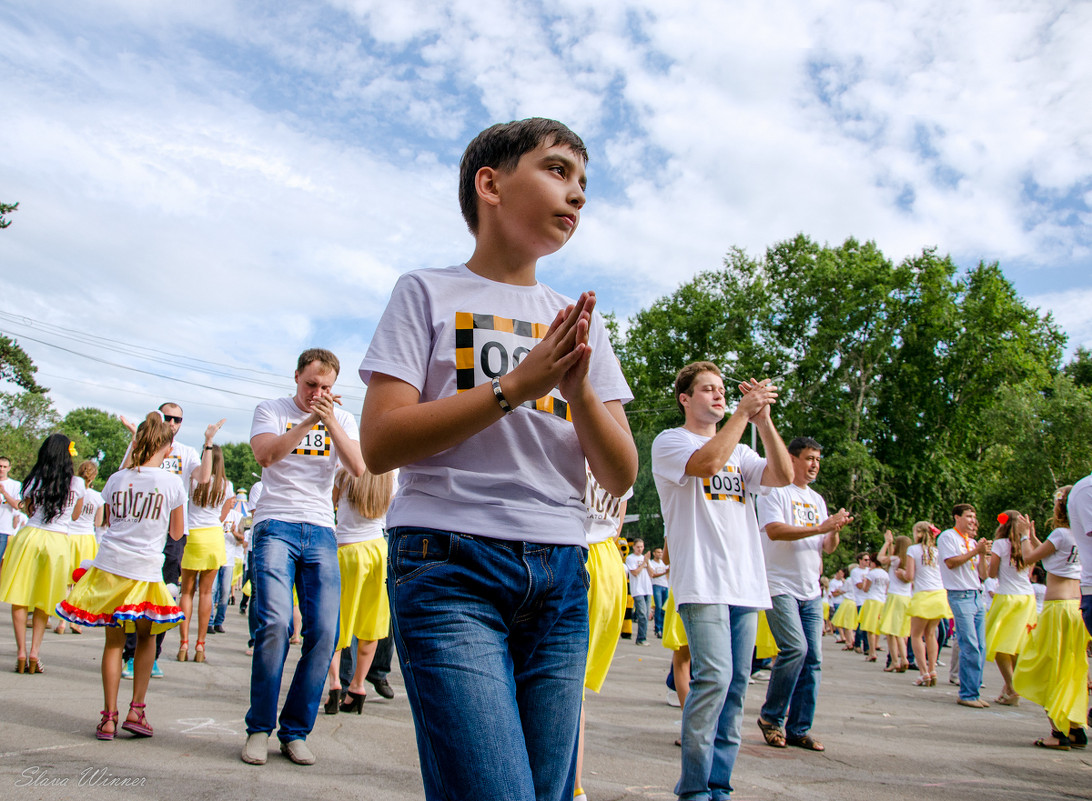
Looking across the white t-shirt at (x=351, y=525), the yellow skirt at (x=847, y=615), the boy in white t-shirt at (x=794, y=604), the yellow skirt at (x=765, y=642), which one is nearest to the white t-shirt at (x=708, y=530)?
the boy in white t-shirt at (x=794, y=604)

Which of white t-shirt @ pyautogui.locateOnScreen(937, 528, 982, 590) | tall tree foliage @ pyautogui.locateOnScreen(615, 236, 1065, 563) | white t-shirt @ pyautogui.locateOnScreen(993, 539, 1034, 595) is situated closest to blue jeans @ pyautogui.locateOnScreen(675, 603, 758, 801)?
white t-shirt @ pyautogui.locateOnScreen(993, 539, 1034, 595)

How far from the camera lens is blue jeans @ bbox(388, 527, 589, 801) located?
1.62m

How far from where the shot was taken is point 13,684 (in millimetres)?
6559

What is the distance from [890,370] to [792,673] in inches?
1406

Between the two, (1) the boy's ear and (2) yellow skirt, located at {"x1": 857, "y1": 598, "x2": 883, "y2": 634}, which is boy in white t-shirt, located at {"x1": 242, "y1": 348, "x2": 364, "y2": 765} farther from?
(2) yellow skirt, located at {"x1": 857, "y1": 598, "x2": 883, "y2": 634}

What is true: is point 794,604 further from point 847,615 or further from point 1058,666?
point 847,615

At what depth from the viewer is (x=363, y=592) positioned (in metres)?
6.53

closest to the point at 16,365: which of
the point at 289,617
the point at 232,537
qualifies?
the point at 232,537

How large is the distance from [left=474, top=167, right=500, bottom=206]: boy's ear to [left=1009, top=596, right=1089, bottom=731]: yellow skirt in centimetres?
661

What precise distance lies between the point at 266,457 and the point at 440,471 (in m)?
3.25

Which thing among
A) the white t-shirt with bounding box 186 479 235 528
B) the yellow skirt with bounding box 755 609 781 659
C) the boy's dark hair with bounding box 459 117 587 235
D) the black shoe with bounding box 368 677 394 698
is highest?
the boy's dark hair with bounding box 459 117 587 235

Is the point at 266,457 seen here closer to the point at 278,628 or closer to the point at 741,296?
the point at 278,628

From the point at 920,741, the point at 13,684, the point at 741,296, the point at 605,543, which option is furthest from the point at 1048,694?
the point at 741,296

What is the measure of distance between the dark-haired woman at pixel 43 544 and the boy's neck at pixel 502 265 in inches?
285
